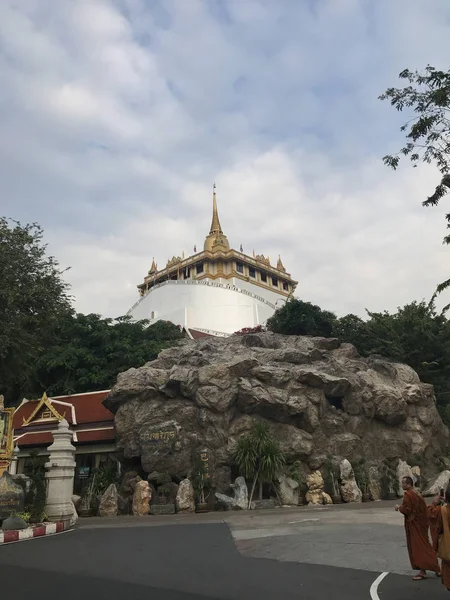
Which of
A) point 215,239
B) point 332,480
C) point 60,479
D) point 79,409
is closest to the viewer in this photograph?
point 60,479

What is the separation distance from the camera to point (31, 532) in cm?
1186

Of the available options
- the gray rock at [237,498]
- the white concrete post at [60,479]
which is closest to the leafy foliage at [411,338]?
the gray rock at [237,498]

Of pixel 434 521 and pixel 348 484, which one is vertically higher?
pixel 434 521

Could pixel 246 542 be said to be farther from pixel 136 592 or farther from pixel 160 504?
pixel 160 504

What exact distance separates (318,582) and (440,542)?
62.1 inches

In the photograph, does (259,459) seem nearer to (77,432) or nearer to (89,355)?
(77,432)

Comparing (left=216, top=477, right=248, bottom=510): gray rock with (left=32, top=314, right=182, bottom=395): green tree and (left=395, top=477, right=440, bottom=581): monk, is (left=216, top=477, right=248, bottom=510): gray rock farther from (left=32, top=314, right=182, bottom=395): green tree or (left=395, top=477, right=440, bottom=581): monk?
(left=395, top=477, right=440, bottom=581): monk

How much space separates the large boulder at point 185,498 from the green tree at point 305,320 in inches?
689

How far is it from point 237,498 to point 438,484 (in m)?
8.89

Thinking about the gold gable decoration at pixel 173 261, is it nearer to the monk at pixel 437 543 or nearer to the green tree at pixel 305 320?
the green tree at pixel 305 320

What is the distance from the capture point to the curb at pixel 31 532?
11.2 m

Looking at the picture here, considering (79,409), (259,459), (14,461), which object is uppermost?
(79,409)

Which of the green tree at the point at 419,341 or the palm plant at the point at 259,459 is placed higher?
the green tree at the point at 419,341

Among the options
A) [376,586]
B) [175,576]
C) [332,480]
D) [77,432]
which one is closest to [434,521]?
[376,586]
